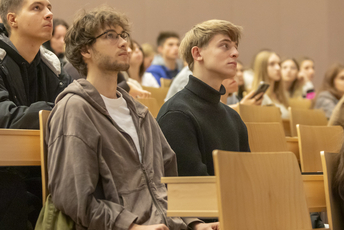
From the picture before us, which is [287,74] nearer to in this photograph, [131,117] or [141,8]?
[141,8]

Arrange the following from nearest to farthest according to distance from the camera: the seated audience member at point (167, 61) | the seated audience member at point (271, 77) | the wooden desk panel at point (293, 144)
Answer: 1. the wooden desk panel at point (293, 144)
2. the seated audience member at point (271, 77)
3. the seated audience member at point (167, 61)

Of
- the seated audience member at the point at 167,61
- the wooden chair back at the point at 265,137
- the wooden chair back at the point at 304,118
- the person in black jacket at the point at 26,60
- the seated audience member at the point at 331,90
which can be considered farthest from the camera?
the seated audience member at the point at 167,61

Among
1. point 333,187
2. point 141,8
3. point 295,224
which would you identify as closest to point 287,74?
point 141,8

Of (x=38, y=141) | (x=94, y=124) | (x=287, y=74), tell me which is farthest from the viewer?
(x=287, y=74)

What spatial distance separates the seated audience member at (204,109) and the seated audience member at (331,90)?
106 inches

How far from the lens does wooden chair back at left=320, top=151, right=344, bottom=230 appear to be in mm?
1577

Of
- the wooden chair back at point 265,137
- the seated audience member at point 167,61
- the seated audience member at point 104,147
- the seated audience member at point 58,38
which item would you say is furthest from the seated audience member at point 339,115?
the seated audience member at point 167,61

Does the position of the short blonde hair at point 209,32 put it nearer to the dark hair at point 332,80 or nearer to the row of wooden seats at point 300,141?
the row of wooden seats at point 300,141

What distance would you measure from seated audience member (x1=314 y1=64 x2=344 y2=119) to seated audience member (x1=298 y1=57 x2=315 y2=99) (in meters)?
1.12

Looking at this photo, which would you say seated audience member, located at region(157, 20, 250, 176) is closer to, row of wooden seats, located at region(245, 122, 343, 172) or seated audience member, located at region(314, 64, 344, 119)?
row of wooden seats, located at region(245, 122, 343, 172)

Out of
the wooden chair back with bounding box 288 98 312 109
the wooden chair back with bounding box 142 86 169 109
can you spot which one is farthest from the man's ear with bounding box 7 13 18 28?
the wooden chair back with bounding box 288 98 312 109

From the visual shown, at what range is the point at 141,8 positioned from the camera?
607 cm

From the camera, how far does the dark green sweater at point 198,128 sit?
169cm

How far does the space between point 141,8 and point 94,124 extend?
16.1ft
